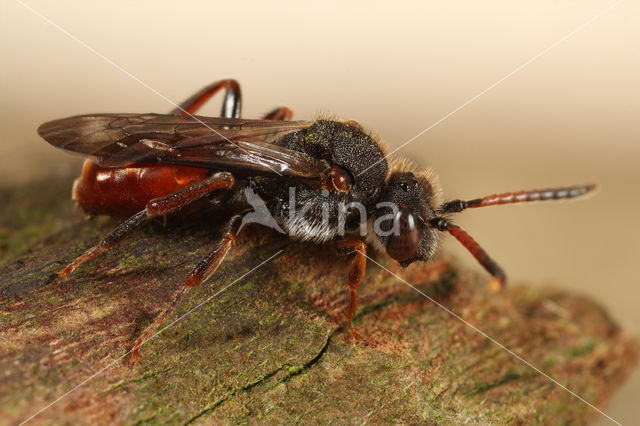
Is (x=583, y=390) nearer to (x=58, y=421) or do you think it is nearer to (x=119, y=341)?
(x=119, y=341)

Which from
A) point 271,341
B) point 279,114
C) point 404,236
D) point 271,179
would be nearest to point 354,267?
point 404,236

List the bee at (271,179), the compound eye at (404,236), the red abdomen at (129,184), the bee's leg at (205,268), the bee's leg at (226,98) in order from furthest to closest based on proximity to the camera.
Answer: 1. the bee's leg at (226,98)
2. the red abdomen at (129,184)
3. the bee at (271,179)
4. the compound eye at (404,236)
5. the bee's leg at (205,268)

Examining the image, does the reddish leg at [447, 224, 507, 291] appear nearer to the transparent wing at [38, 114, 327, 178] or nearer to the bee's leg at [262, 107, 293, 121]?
the transparent wing at [38, 114, 327, 178]

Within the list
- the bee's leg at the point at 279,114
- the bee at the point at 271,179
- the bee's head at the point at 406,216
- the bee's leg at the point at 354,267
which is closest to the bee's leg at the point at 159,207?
the bee at the point at 271,179

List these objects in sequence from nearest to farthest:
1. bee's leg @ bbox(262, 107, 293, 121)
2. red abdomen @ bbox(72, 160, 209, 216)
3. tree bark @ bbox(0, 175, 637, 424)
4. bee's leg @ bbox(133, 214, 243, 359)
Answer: tree bark @ bbox(0, 175, 637, 424), bee's leg @ bbox(133, 214, 243, 359), red abdomen @ bbox(72, 160, 209, 216), bee's leg @ bbox(262, 107, 293, 121)

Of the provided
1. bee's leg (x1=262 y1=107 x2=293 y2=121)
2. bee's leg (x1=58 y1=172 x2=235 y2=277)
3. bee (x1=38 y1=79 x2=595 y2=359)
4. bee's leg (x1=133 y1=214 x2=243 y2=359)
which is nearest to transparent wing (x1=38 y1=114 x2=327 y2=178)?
bee (x1=38 y1=79 x2=595 y2=359)

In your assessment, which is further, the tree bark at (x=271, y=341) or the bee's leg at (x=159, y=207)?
the bee's leg at (x=159, y=207)

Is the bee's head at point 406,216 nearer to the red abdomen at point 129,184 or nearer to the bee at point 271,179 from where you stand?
the bee at point 271,179

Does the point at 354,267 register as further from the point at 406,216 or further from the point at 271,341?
the point at 271,341
